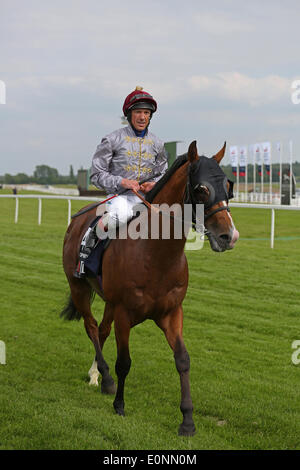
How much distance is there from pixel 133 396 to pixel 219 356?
1.45 m

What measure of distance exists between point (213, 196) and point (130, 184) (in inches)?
39.4

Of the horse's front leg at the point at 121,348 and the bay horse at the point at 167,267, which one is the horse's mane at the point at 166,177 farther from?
the horse's front leg at the point at 121,348

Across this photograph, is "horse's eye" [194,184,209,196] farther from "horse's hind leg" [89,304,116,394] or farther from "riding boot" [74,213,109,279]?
"horse's hind leg" [89,304,116,394]

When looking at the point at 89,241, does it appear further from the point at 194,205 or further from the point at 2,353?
the point at 2,353

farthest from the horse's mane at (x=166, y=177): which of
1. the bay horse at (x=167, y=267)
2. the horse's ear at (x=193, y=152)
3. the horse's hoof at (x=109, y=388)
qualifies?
the horse's hoof at (x=109, y=388)

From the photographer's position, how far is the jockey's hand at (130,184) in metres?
3.96

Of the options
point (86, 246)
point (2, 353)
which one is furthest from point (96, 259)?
point (2, 353)

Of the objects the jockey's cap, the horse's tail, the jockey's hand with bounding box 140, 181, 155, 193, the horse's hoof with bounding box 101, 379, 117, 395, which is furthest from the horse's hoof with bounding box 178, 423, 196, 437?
the jockey's cap

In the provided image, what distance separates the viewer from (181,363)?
3691 millimetres

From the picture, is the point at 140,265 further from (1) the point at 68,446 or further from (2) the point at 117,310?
(1) the point at 68,446

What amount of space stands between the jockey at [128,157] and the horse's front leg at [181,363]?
0.89 meters

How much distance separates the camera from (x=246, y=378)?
4867 millimetres

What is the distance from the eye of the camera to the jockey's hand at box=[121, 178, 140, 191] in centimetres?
396
